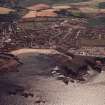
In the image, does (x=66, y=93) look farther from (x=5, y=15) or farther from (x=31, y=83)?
(x=5, y=15)

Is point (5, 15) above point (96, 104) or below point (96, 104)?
above

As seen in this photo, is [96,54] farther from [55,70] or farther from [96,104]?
[96,104]

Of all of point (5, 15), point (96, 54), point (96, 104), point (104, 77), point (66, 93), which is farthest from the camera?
point (5, 15)

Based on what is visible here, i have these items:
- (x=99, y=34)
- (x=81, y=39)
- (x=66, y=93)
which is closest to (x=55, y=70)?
(x=66, y=93)

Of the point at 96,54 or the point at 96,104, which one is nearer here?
the point at 96,104

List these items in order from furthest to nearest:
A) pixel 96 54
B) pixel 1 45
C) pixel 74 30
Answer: pixel 74 30 < pixel 1 45 < pixel 96 54

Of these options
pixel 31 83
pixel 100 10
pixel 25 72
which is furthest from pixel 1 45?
pixel 100 10
